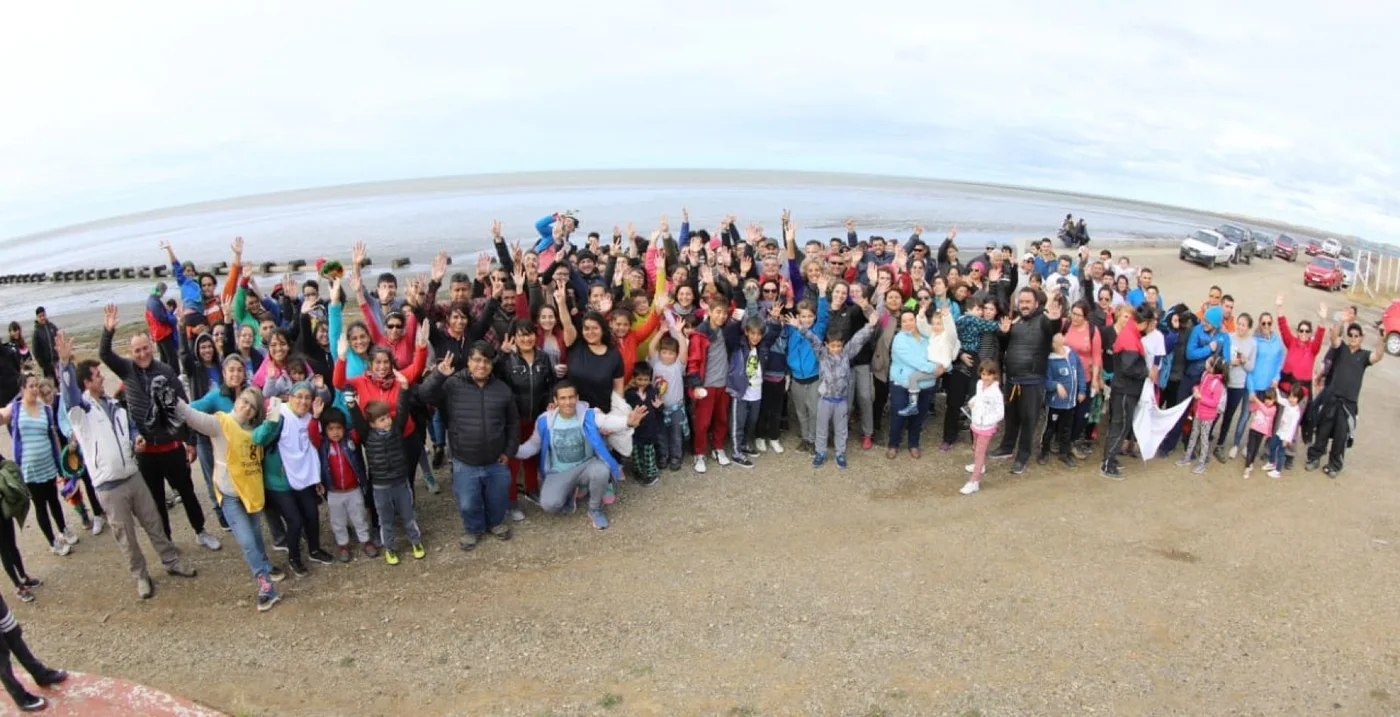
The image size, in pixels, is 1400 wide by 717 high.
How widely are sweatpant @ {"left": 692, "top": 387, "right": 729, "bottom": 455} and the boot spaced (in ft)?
17.5

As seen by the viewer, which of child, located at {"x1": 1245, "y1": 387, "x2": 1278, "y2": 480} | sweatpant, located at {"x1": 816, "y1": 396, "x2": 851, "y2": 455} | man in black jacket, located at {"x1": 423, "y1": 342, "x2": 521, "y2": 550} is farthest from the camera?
sweatpant, located at {"x1": 816, "y1": 396, "x2": 851, "y2": 455}

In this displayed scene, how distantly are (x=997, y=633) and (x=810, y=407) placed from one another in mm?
3331

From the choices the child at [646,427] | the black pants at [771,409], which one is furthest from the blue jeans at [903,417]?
the child at [646,427]

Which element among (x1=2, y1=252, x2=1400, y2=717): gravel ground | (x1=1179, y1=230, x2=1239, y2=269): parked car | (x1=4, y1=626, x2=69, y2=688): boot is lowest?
(x1=2, y1=252, x2=1400, y2=717): gravel ground

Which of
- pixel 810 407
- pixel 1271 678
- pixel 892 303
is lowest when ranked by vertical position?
pixel 1271 678

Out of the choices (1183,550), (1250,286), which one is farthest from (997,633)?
(1250,286)

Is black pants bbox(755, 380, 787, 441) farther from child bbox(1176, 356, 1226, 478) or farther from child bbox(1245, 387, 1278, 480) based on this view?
child bbox(1245, 387, 1278, 480)

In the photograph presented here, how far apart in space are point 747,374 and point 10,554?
6513 mm

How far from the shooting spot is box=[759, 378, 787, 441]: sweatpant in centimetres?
787

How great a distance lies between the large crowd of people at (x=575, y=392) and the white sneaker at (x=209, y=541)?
3 cm

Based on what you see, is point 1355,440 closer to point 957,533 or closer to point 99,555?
point 957,533

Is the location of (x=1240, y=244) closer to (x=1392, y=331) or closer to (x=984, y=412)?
(x=1392, y=331)

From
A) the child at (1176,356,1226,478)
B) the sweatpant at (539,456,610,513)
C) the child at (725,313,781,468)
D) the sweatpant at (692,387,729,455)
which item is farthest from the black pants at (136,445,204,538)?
the child at (1176,356,1226,478)

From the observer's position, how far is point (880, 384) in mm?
8406
